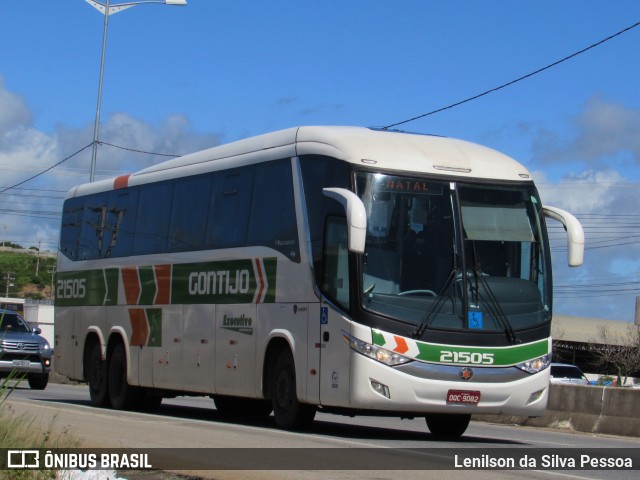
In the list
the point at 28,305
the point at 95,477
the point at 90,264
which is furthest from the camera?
the point at 28,305

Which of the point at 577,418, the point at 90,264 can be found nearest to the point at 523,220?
the point at 577,418

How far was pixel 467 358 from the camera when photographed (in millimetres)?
14891

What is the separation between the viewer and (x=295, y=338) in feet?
53.0

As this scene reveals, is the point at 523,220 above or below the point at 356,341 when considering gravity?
above

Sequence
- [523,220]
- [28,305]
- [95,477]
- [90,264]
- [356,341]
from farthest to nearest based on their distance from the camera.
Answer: [28,305], [90,264], [523,220], [356,341], [95,477]

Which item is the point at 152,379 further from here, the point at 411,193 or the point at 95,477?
the point at 95,477

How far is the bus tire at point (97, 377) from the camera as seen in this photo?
73.1ft

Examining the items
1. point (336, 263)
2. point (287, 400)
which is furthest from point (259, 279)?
point (336, 263)

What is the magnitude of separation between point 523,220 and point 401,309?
2223 millimetres

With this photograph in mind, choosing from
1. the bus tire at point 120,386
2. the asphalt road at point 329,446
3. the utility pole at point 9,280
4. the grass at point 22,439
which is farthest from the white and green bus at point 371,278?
the utility pole at point 9,280

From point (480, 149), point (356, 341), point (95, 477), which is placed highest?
point (480, 149)

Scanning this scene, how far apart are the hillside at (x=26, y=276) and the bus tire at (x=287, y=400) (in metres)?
99.4

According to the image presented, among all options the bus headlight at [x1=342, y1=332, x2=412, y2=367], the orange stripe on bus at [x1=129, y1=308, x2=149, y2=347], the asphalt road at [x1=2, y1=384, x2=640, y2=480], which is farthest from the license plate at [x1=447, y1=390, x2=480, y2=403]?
the orange stripe on bus at [x1=129, y1=308, x2=149, y2=347]

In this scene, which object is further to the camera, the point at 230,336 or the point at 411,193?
the point at 230,336
